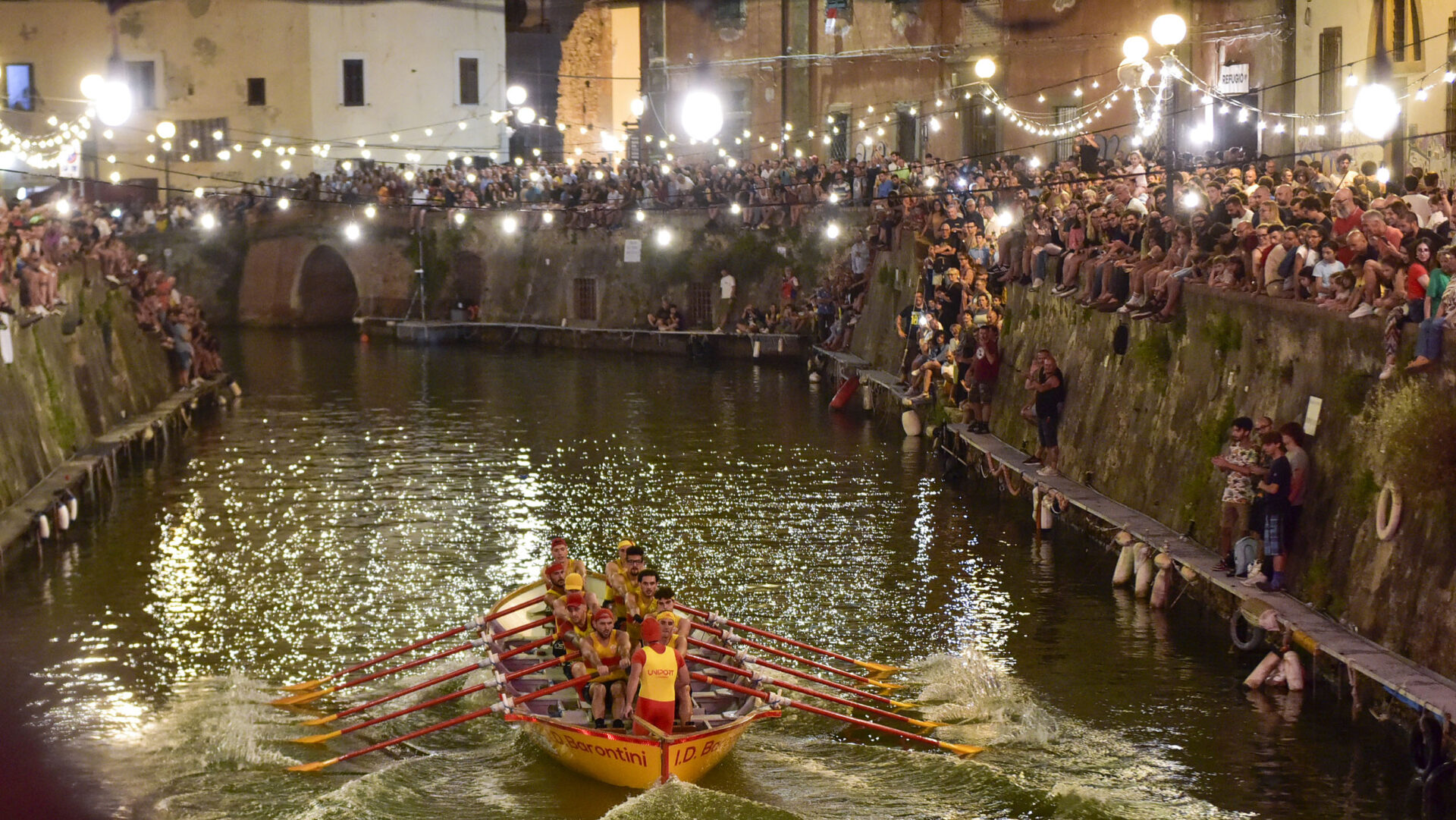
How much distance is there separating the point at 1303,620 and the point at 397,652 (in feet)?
31.2

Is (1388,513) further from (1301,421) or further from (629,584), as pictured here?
(629,584)

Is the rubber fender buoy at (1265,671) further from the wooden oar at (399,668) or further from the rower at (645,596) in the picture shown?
the wooden oar at (399,668)

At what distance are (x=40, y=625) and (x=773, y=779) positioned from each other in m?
10.2

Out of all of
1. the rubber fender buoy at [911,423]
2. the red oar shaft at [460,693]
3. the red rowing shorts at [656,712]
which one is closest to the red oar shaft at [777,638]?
the red oar shaft at [460,693]

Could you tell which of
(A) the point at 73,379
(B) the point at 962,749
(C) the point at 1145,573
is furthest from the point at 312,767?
(A) the point at 73,379

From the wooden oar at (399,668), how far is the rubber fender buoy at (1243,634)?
24.3 ft

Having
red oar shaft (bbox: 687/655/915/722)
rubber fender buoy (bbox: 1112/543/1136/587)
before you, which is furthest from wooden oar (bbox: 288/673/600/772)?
rubber fender buoy (bbox: 1112/543/1136/587)

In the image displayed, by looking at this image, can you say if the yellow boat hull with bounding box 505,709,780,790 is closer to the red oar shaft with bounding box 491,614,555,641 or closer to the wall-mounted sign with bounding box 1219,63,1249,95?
the red oar shaft with bounding box 491,614,555,641

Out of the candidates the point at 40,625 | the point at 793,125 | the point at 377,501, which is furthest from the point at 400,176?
the point at 40,625

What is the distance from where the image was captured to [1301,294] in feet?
63.2

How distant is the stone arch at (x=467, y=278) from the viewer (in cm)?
5700

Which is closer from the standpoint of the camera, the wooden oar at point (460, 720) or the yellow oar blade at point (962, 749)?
the wooden oar at point (460, 720)

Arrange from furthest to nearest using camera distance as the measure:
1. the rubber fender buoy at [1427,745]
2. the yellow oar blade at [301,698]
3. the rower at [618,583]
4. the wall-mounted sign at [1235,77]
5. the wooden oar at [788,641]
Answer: the wall-mounted sign at [1235,77]
the wooden oar at [788,641]
the yellow oar blade at [301,698]
the rower at [618,583]
the rubber fender buoy at [1427,745]

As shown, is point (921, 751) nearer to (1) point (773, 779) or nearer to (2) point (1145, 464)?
(1) point (773, 779)
